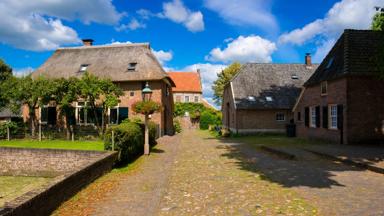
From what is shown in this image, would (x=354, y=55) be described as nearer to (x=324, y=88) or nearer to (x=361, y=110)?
(x=324, y=88)

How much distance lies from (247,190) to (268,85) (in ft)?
85.8

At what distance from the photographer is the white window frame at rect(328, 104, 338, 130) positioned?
2050 cm

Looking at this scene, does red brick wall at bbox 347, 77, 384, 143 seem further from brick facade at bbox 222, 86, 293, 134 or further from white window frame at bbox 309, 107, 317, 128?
brick facade at bbox 222, 86, 293, 134

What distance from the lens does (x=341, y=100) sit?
64.5 ft

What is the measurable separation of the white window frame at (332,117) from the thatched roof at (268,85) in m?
9.74

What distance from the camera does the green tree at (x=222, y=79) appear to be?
55.7m

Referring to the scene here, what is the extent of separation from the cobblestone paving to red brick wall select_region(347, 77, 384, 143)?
1016cm

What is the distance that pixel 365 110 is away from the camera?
1911 cm

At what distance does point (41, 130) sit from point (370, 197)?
24.5 m

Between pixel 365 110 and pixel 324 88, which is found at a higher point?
pixel 324 88

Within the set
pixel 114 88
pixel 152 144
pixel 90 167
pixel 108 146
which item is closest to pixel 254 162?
pixel 108 146

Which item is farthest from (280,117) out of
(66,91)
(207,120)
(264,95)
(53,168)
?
(53,168)

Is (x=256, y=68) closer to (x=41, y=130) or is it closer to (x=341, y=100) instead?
(x=341, y=100)

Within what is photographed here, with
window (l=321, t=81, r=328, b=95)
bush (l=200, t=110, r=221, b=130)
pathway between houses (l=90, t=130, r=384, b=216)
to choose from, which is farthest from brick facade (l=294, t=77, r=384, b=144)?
bush (l=200, t=110, r=221, b=130)
